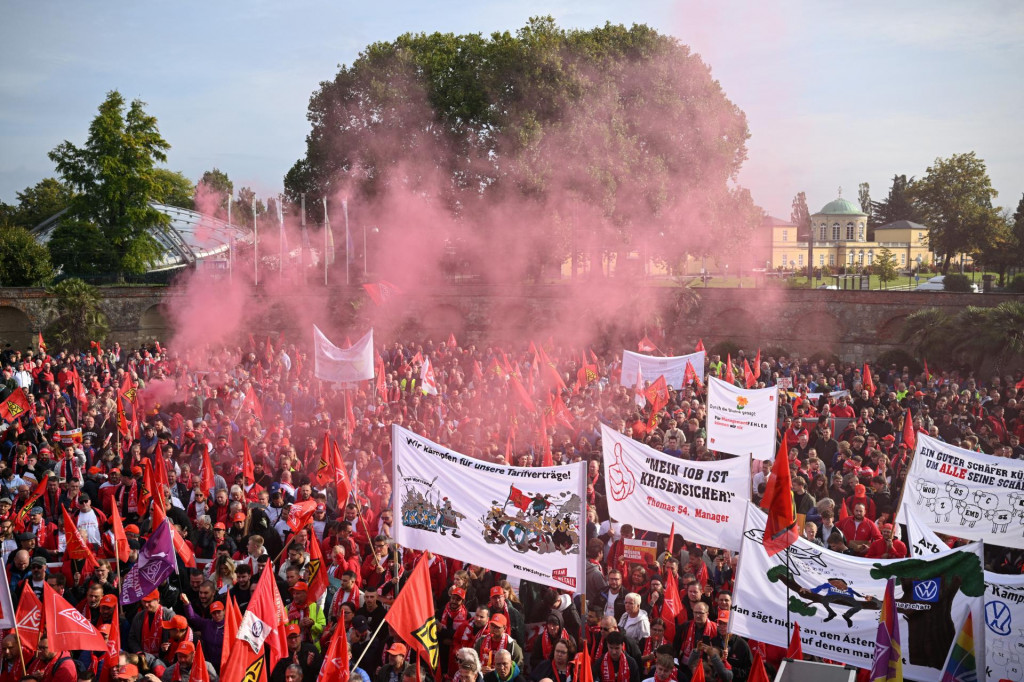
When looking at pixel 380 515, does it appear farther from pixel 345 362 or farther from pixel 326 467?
pixel 345 362

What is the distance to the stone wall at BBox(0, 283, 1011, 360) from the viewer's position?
1256 inches

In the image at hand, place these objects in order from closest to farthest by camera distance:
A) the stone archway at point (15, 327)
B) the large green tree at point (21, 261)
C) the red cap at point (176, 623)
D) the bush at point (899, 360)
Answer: the red cap at point (176, 623)
the bush at point (899, 360)
the stone archway at point (15, 327)
the large green tree at point (21, 261)

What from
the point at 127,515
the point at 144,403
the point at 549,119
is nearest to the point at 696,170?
the point at 549,119

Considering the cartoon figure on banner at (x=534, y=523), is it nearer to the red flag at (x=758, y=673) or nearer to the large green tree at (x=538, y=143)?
the red flag at (x=758, y=673)

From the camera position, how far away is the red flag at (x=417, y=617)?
6652mm

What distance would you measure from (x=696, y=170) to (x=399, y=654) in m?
28.8

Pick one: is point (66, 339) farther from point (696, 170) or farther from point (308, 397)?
point (696, 170)

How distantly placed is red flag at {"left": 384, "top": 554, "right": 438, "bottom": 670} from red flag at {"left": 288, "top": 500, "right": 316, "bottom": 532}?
10.3ft

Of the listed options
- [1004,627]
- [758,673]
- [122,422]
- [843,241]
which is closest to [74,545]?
[122,422]

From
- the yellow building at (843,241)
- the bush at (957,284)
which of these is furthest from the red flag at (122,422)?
the yellow building at (843,241)

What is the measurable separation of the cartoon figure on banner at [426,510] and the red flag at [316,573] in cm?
79

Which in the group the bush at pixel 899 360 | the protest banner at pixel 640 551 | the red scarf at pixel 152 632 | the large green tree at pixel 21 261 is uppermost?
the large green tree at pixel 21 261

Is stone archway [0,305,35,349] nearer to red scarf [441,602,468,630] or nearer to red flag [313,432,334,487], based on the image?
red flag [313,432,334,487]

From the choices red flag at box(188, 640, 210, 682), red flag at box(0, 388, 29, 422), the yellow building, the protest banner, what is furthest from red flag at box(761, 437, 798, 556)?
the yellow building
